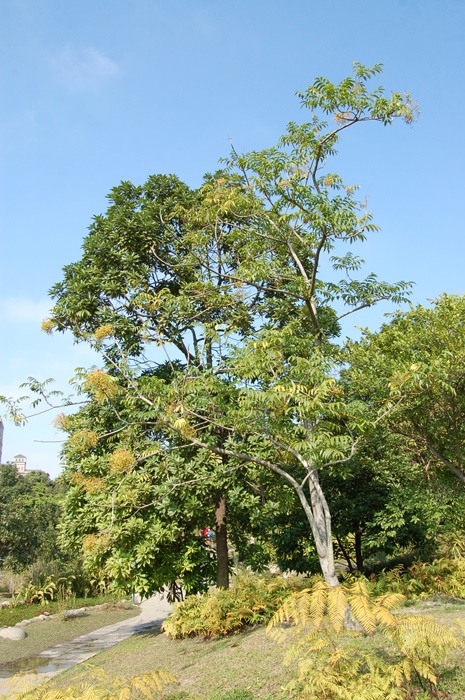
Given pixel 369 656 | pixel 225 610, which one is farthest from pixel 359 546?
pixel 369 656

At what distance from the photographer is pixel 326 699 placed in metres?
4.58

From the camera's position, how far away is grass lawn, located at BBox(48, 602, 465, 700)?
541 cm

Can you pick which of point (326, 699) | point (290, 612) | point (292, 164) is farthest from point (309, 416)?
point (292, 164)

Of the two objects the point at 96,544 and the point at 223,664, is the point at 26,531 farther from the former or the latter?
the point at 223,664

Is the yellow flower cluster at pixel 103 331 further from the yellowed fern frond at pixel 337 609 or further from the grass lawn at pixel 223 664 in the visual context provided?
the yellowed fern frond at pixel 337 609

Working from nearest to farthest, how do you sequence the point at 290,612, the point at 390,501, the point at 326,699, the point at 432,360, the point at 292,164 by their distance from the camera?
the point at 326,699, the point at 290,612, the point at 432,360, the point at 292,164, the point at 390,501

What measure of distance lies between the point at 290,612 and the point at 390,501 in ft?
18.7

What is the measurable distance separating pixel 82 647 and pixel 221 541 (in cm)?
391

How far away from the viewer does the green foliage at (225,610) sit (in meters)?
8.66

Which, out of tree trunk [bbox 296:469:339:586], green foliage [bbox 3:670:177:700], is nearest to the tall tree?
tree trunk [bbox 296:469:339:586]

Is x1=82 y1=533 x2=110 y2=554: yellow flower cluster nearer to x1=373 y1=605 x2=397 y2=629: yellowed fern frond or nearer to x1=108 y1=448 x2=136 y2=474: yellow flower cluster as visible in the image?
x1=108 y1=448 x2=136 y2=474: yellow flower cluster

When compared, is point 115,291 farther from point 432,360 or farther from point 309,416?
point 432,360

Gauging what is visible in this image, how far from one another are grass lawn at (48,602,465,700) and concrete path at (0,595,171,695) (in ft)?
2.07

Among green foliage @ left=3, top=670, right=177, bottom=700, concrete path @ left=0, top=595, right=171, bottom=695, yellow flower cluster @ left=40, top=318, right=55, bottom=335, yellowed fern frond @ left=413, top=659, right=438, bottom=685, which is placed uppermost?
yellow flower cluster @ left=40, top=318, right=55, bottom=335
